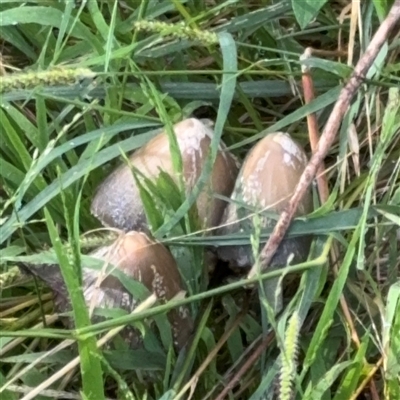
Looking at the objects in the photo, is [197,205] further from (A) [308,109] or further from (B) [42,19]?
(B) [42,19]

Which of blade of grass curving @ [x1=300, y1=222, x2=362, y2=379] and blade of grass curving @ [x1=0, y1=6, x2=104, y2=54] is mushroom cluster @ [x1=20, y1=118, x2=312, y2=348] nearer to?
blade of grass curving @ [x1=300, y1=222, x2=362, y2=379]

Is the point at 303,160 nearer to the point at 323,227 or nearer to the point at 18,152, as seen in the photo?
the point at 323,227

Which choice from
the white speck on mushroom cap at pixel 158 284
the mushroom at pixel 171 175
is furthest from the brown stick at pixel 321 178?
the white speck on mushroom cap at pixel 158 284

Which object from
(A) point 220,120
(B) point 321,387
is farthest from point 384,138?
(B) point 321,387

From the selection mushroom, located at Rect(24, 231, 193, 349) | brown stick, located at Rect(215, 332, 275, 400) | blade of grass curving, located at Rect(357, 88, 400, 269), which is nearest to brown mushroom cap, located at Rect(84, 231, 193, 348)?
mushroom, located at Rect(24, 231, 193, 349)

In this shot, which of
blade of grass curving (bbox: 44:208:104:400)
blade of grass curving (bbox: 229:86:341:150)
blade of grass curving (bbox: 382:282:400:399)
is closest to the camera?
blade of grass curving (bbox: 44:208:104:400)

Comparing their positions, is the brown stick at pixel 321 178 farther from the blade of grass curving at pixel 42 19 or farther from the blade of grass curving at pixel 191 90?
the blade of grass curving at pixel 42 19

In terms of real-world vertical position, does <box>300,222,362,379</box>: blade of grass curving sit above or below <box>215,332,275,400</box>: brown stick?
above

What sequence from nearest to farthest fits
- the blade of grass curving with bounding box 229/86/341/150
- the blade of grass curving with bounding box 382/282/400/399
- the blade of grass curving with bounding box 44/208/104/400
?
the blade of grass curving with bounding box 44/208/104/400 < the blade of grass curving with bounding box 382/282/400/399 < the blade of grass curving with bounding box 229/86/341/150
